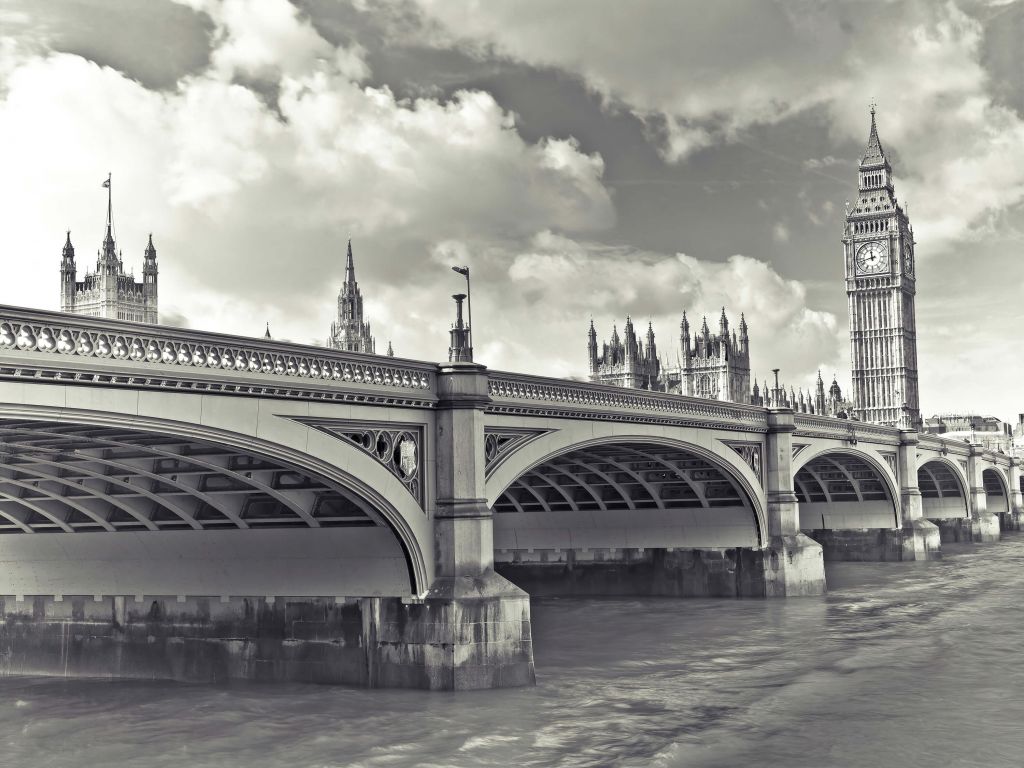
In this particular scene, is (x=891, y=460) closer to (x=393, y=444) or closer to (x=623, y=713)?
(x=623, y=713)

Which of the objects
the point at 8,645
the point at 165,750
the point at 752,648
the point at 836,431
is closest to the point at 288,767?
the point at 165,750

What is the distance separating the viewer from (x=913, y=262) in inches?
6491

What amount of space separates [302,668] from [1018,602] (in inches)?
1103

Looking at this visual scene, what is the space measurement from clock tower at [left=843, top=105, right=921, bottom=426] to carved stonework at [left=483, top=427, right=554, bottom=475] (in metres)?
137

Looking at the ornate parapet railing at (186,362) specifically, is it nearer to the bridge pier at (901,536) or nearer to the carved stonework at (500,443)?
the carved stonework at (500,443)

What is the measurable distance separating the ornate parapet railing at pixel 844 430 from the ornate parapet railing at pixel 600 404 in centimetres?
673

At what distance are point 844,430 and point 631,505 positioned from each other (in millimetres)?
13845

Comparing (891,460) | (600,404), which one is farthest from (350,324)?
(600,404)

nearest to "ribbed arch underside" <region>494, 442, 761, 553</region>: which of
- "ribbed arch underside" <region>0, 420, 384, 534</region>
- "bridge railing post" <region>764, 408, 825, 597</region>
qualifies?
"bridge railing post" <region>764, 408, 825, 597</region>

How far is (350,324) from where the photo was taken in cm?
13350

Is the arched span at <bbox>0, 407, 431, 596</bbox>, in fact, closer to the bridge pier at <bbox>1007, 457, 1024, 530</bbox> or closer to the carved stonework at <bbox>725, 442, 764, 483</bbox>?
the carved stonework at <bbox>725, 442, 764, 483</bbox>

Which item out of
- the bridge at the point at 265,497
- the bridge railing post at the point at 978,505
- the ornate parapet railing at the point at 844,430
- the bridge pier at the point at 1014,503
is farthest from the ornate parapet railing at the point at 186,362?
the bridge pier at the point at 1014,503

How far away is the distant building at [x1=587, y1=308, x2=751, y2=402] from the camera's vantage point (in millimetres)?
138125

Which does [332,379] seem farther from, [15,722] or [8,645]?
[8,645]
